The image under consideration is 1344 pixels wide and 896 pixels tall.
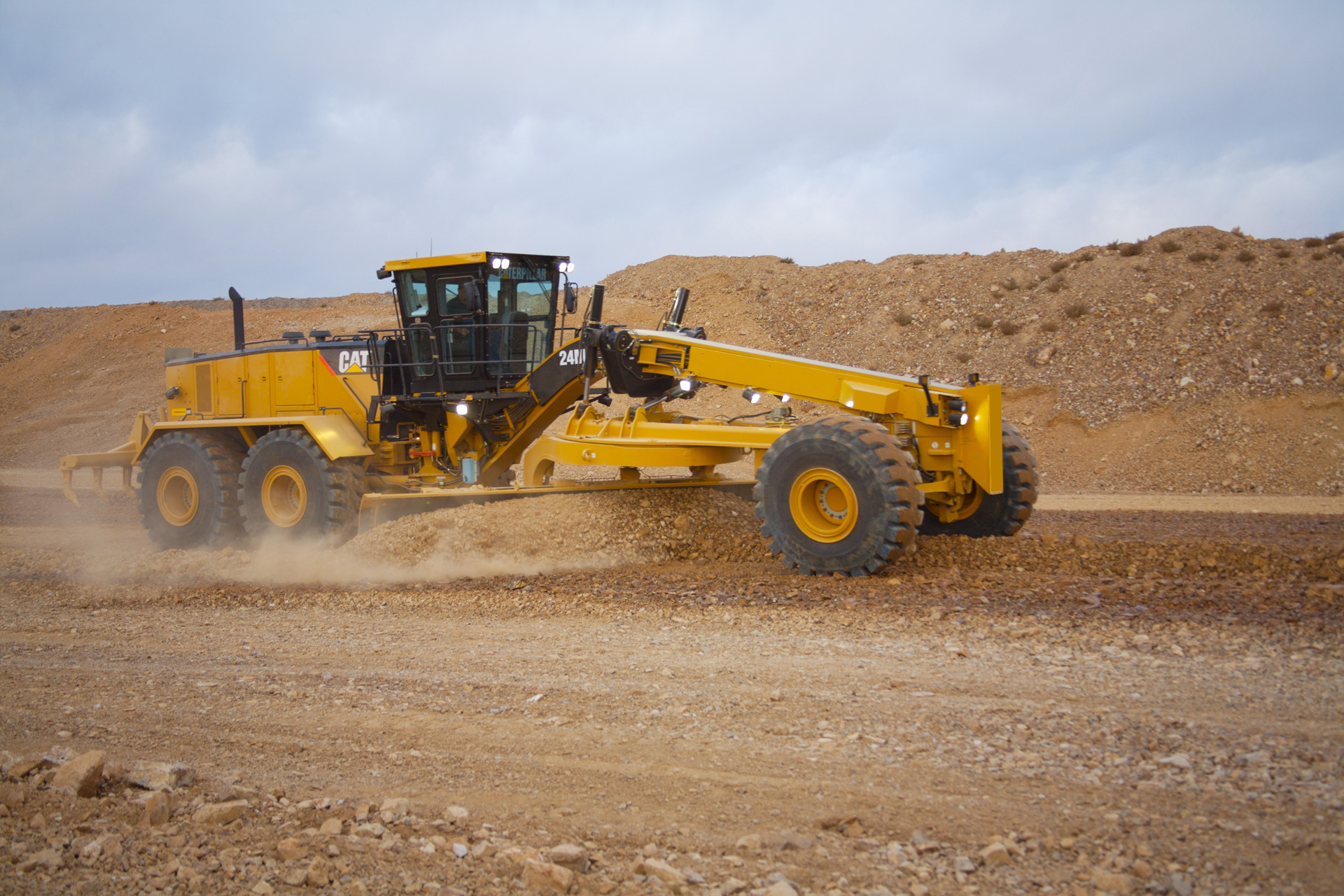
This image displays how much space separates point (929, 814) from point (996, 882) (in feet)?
1.48

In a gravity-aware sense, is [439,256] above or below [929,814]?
above

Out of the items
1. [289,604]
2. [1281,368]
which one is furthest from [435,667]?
[1281,368]

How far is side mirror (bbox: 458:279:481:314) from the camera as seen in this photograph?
9750mm

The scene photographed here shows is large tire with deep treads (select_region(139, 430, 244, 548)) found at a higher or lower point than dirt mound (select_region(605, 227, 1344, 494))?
lower

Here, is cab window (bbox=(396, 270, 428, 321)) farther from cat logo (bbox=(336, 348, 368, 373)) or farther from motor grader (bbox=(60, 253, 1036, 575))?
cat logo (bbox=(336, 348, 368, 373))

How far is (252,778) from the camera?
3.79 meters

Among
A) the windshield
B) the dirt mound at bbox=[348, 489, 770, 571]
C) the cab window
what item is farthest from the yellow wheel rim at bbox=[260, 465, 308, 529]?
the windshield

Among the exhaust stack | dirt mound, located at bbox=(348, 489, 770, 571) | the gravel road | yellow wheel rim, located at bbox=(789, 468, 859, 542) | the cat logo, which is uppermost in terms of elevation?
the exhaust stack

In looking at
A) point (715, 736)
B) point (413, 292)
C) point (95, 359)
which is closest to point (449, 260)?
point (413, 292)

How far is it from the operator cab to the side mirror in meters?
0.21

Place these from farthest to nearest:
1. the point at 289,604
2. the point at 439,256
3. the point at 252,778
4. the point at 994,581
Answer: the point at 439,256 < the point at 289,604 < the point at 994,581 < the point at 252,778

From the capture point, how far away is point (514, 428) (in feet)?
34.9

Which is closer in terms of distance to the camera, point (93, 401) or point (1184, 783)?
point (1184, 783)

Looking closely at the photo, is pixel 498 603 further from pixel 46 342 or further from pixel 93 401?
pixel 46 342
